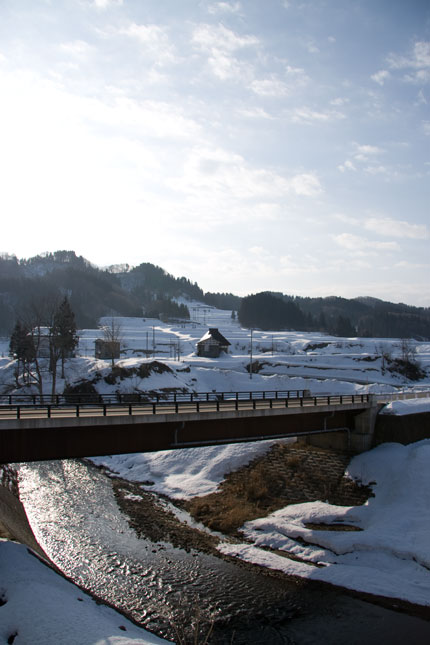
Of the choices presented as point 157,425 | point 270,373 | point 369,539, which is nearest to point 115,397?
point 157,425

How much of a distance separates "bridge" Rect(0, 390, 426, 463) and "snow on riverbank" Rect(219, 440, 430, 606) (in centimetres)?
502

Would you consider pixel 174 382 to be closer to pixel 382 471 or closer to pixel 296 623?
pixel 382 471

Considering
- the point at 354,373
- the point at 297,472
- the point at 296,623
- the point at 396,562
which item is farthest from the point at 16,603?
the point at 354,373

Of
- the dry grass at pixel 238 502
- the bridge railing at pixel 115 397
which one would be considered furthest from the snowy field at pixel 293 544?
the bridge railing at pixel 115 397

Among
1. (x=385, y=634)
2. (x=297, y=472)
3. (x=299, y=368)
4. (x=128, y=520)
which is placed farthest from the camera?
(x=299, y=368)

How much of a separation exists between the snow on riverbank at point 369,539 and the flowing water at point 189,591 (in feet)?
5.20

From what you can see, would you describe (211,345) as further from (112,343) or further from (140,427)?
(140,427)

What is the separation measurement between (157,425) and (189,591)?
27.7 ft

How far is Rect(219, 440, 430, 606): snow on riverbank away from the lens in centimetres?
2223

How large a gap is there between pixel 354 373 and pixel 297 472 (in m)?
46.4

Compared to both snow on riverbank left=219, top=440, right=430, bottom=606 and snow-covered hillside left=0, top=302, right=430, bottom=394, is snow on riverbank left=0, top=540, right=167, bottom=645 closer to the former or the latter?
snow on riverbank left=219, top=440, right=430, bottom=606

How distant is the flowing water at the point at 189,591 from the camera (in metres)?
18.3

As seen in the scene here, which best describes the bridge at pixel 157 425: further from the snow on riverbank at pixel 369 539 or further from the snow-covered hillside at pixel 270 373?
the snow-covered hillside at pixel 270 373

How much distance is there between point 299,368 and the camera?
273 ft
